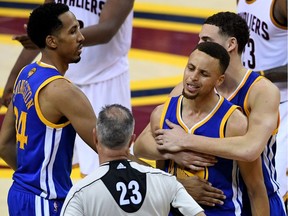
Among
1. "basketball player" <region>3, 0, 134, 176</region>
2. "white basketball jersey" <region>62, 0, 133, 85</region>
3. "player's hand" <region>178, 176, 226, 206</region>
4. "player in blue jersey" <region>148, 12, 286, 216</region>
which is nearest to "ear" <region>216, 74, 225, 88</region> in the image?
"player in blue jersey" <region>148, 12, 286, 216</region>

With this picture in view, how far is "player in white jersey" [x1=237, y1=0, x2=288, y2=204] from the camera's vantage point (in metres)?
6.85

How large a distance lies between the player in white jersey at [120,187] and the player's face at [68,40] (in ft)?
4.05

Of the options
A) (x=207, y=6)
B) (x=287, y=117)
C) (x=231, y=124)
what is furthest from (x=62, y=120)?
(x=207, y=6)

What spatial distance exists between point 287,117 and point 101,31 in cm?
152

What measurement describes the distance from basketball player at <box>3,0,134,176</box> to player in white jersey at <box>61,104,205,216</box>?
303 cm

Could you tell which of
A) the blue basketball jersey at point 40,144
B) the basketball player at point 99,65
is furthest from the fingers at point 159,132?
the basketball player at point 99,65

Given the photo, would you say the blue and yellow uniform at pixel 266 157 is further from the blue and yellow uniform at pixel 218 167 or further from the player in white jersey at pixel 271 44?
the player in white jersey at pixel 271 44

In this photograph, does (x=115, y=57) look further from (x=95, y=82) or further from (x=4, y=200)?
(x=4, y=200)

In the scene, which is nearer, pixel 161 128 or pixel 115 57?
pixel 161 128

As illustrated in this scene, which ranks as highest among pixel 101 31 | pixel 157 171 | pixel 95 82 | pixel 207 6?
pixel 157 171

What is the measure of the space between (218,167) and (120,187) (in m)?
0.89

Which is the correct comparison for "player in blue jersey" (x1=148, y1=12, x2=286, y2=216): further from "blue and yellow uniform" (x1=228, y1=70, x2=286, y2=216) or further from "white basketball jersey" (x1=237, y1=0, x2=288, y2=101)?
"white basketball jersey" (x1=237, y1=0, x2=288, y2=101)

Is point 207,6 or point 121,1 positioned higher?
point 121,1

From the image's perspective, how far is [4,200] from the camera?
294 inches
